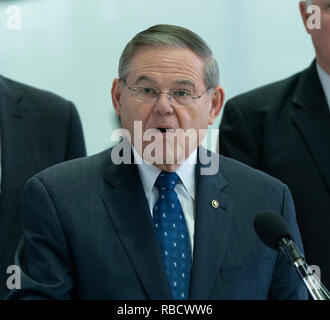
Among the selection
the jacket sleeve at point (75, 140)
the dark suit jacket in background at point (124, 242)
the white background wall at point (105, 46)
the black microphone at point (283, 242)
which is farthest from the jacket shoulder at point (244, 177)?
the white background wall at point (105, 46)

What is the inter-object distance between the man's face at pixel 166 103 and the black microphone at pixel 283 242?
323mm

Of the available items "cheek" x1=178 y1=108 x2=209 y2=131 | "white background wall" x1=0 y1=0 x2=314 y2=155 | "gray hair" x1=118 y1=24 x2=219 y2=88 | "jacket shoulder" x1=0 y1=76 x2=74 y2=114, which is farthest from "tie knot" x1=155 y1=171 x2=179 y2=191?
"white background wall" x1=0 y1=0 x2=314 y2=155

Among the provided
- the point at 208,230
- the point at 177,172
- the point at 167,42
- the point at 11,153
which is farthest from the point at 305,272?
the point at 11,153

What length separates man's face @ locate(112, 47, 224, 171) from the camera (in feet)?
4.90

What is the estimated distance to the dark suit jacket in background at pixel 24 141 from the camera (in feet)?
6.43

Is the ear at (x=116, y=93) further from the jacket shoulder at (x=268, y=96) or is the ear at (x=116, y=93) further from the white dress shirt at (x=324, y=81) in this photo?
the white dress shirt at (x=324, y=81)

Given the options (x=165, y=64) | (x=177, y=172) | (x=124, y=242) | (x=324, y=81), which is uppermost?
(x=165, y=64)

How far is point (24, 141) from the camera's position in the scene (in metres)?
2.04

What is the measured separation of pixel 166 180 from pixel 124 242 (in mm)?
160

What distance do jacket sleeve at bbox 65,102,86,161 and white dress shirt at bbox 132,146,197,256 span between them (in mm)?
570

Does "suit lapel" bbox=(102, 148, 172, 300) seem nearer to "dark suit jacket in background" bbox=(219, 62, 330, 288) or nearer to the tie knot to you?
the tie knot

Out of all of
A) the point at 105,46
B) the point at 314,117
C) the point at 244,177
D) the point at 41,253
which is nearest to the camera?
the point at 41,253

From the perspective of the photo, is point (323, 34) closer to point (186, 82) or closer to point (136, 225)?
point (186, 82)
